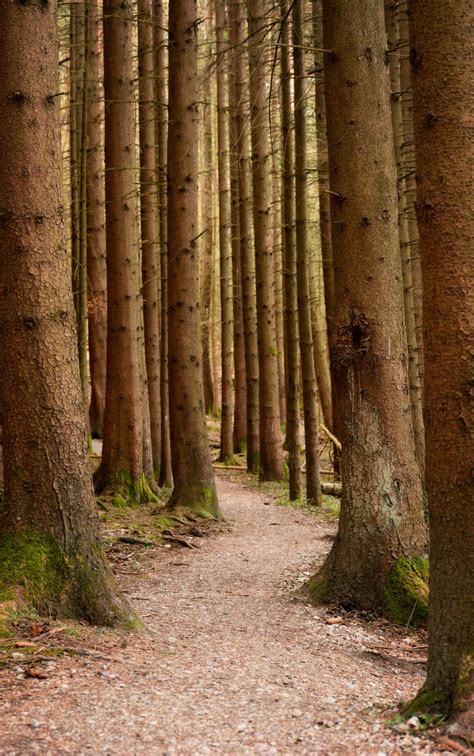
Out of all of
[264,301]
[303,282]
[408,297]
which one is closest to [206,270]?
[264,301]

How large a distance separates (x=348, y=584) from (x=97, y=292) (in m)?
12.9

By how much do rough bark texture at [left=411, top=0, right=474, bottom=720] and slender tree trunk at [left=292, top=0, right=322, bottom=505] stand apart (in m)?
7.50

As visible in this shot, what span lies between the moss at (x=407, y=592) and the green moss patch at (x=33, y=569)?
2.72 m

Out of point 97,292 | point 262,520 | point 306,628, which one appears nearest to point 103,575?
point 306,628

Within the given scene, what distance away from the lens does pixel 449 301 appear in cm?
343

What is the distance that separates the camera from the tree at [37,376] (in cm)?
494

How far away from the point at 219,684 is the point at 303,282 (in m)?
8.33

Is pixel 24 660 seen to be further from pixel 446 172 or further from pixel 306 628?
pixel 446 172

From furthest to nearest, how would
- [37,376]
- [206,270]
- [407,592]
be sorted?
1. [206,270]
2. [407,592]
3. [37,376]

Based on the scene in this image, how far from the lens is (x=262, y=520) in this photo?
11414 mm

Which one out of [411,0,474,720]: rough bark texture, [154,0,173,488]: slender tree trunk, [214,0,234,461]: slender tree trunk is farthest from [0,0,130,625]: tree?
[214,0,234,461]: slender tree trunk

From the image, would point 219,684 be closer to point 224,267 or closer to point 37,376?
point 37,376

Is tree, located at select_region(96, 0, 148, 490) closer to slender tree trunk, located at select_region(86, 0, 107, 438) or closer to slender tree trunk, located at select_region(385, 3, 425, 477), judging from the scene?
slender tree trunk, located at select_region(385, 3, 425, 477)

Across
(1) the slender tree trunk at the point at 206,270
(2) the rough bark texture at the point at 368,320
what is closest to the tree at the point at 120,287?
(2) the rough bark texture at the point at 368,320
